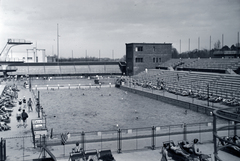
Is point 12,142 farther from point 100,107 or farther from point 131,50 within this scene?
point 131,50

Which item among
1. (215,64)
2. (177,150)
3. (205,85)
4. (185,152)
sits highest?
(215,64)

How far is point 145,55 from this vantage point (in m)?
74.6

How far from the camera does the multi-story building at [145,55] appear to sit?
2923 inches

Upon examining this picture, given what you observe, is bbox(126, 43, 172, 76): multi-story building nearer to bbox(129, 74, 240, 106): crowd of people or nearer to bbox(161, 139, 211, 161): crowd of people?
bbox(129, 74, 240, 106): crowd of people

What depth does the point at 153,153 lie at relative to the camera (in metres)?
16.0

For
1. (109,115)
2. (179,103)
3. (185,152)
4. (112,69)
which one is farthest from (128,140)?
(112,69)

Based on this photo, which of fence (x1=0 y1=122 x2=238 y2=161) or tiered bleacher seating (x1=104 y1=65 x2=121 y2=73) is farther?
tiered bleacher seating (x1=104 y1=65 x2=121 y2=73)

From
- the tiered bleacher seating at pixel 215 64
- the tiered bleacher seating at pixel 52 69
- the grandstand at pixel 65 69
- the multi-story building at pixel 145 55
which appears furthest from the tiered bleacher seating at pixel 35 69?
the tiered bleacher seating at pixel 215 64

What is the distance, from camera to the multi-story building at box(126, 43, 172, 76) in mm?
74250

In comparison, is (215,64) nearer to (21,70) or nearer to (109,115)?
(109,115)

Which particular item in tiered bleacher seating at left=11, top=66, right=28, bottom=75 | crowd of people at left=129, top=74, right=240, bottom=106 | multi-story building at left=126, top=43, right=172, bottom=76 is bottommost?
crowd of people at left=129, top=74, right=240, bottom=106

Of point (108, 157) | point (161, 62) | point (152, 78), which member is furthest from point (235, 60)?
point (108, 157)

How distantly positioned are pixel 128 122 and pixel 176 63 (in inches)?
1805

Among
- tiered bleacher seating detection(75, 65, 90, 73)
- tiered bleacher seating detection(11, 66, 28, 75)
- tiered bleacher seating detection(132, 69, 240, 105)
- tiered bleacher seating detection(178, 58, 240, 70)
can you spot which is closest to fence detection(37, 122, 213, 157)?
tiered bleacher seating detection(132, 69, 240, 105)
